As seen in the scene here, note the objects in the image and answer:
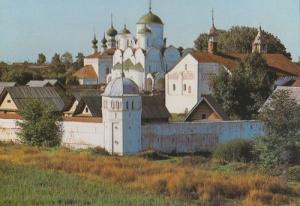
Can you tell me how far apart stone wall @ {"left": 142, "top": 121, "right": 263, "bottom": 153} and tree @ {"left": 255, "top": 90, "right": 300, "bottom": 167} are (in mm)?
4959

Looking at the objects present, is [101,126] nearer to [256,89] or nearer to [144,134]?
[144,134]

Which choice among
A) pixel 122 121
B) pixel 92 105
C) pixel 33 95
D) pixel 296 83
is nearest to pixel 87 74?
pixel 296 83

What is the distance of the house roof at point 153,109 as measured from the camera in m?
29.4

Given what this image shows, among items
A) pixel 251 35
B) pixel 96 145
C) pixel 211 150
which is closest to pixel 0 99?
pixel 96 145

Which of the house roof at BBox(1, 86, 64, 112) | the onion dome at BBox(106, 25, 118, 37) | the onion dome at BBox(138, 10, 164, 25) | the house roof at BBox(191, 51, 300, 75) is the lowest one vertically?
the house roof at BBox(1, 86, 64, 112)

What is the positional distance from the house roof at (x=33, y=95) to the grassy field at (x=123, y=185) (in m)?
12.9

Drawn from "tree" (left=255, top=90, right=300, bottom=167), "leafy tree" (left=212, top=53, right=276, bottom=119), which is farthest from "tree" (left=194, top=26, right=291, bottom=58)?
"tree" (left=255, top=90, right=300, bottom=167)

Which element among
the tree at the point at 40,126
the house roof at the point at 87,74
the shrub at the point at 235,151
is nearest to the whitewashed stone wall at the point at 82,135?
the tree at the point at 40,126

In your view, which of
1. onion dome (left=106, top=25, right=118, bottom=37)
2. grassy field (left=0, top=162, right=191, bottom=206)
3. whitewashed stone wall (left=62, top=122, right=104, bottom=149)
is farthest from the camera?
onion dome (left=106, top=25, right=118, bottom=37)

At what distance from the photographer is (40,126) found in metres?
27.1

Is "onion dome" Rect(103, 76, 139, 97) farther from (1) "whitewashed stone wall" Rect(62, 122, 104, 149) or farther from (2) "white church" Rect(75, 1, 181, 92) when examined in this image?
(2) "white church" Rect(75, 1, 181, 92)

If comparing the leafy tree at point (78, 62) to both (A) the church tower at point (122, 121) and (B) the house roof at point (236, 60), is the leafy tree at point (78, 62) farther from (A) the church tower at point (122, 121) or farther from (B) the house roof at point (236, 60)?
(A) the church tower at point (122, 121)

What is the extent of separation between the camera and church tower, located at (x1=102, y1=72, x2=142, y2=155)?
25.6m

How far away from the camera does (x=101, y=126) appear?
26.1 m
